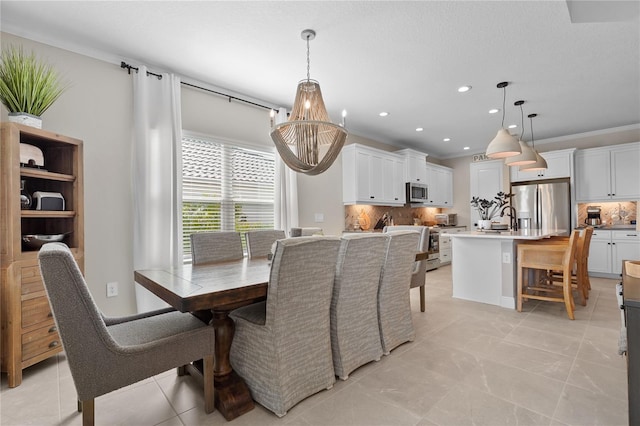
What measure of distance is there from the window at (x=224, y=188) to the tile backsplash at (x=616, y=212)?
589 cm

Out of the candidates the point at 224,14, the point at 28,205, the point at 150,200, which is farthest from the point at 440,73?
the point at 28,205

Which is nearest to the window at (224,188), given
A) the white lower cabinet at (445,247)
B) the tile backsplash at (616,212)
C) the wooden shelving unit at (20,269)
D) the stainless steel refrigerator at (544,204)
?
the wooden shelving unit at (20,269)

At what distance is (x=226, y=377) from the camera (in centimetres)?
184

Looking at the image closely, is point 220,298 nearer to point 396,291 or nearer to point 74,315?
point 74,315

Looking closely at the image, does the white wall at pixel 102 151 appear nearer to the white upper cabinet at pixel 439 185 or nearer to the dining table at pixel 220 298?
the dining table at pixel 220 298

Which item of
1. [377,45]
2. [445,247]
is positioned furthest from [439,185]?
[377,45]

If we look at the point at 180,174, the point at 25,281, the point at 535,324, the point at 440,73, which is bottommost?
the point at 535,324

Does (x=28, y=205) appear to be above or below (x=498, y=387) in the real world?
above

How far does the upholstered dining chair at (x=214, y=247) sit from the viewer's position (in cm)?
268

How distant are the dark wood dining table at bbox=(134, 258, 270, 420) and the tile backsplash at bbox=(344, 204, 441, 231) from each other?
358cm

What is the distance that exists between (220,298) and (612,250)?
6.49 meters

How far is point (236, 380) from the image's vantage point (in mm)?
1849

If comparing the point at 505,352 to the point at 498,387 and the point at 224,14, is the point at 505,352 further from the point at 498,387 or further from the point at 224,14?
the point at 224,14

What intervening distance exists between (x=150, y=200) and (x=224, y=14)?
6.01ft
